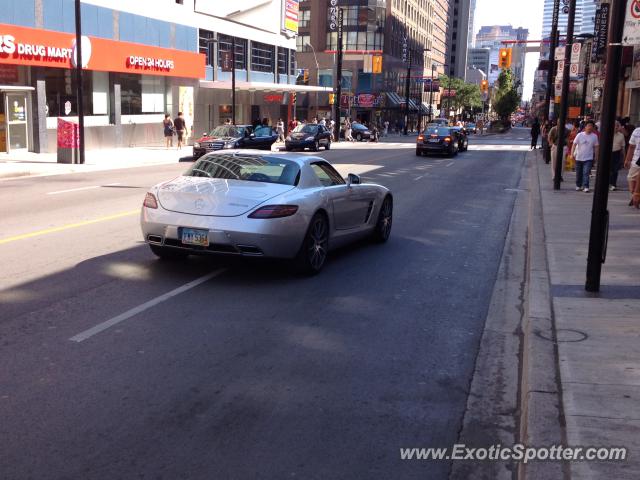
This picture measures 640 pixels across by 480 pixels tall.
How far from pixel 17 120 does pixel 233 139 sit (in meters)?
8.85

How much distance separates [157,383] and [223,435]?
957 millimetres

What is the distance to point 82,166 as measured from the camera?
25.4 meters

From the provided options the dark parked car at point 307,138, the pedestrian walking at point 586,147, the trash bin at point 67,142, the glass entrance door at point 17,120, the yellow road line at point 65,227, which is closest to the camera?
the yellow road line at point 65,227

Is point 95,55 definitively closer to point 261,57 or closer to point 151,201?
point 261,57

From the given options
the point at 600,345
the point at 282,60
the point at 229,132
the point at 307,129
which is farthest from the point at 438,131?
the point at 600,345

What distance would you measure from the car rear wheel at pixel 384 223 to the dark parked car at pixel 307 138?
27.0 meters

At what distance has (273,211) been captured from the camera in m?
7.89

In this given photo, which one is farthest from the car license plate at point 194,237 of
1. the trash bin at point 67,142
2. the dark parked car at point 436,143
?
the dark parked car at point 436,143

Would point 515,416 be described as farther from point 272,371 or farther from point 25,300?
point 25,300

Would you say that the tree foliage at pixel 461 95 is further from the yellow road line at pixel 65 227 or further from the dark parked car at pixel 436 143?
the yellow road line at pixel 65 227

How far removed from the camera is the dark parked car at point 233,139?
3033 centimetres

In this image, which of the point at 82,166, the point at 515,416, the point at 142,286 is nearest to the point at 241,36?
the point at 82,166

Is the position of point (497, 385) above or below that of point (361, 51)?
below

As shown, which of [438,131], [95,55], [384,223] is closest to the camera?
[384,223]
